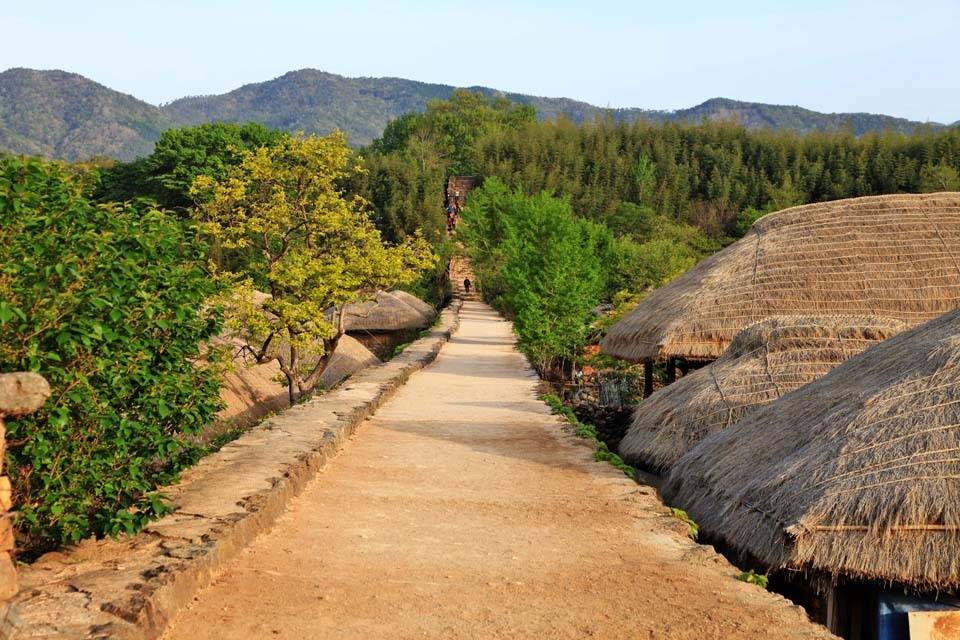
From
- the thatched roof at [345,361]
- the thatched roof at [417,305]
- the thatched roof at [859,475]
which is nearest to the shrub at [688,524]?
the thatched roof at [859,475]

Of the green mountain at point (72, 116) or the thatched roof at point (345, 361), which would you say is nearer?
the thatched roof at point (345, 361)

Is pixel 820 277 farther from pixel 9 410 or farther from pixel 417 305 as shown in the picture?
pixel 417 305

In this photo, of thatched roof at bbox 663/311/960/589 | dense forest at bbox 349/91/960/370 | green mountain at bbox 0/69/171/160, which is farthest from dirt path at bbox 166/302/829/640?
green mountain at bbox 0/69/171/160

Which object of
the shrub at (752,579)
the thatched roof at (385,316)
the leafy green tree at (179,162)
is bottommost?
the thatched roof at (385,316)

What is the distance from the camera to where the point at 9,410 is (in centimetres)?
403

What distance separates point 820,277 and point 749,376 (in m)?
4.71

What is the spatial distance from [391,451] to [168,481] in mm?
3916

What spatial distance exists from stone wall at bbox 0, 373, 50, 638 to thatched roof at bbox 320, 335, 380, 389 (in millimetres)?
15454

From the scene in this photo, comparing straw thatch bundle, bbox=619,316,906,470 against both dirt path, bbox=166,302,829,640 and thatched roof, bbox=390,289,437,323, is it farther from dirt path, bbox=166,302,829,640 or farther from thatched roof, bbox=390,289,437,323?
thatched roof, bbox=390,289,437,323

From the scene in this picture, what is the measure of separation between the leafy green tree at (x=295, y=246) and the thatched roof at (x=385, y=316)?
9.96 m

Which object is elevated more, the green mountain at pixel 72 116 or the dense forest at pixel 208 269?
the green mountain at pixel 72 116

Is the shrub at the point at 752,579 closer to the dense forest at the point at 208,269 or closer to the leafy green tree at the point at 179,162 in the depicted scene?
the dense forest at the point at 208,269

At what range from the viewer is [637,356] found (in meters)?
14.1

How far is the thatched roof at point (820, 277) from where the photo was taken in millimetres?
13617
